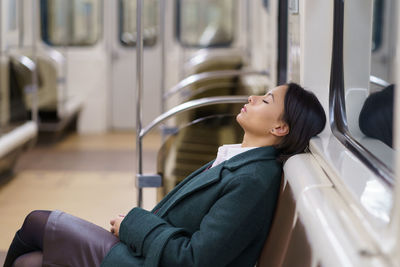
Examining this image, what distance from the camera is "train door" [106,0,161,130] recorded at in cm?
966

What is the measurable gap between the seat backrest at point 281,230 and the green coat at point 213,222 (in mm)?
25

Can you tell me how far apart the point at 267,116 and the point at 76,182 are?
13.3 feet

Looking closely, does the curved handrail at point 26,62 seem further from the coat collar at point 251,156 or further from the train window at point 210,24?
the coat collar at point 251,156

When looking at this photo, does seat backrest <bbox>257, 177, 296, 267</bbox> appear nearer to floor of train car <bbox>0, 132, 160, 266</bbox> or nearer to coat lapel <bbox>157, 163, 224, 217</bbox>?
coat lapel <bbox>157, 163, 224, 217</bbox>

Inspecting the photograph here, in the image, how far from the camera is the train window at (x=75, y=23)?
954cm

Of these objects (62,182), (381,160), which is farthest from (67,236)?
(62,182)

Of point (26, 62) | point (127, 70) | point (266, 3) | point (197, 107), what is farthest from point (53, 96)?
point (197, 107)

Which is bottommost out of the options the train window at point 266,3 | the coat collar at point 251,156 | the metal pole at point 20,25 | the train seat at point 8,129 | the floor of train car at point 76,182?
the floor of train car at point 76,182

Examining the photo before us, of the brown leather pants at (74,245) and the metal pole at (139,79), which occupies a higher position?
the metal pole at (139,79)

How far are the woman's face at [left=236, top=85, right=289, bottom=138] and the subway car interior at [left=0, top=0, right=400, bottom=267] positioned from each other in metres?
0.11

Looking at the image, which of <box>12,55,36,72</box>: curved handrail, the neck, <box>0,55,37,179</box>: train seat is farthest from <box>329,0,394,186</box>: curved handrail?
<box>12,55,36,72</box>: curved handrail

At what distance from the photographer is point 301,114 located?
2.14m

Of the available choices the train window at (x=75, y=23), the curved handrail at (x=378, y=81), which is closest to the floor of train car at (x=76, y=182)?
the curved handrail at (x=378, y=81)

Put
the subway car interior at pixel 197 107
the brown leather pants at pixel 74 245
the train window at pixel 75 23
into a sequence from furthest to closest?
the train window at pixel 75 23
the brown leather pants at pixel 74 245
the subway car interior at pixel 197 107
